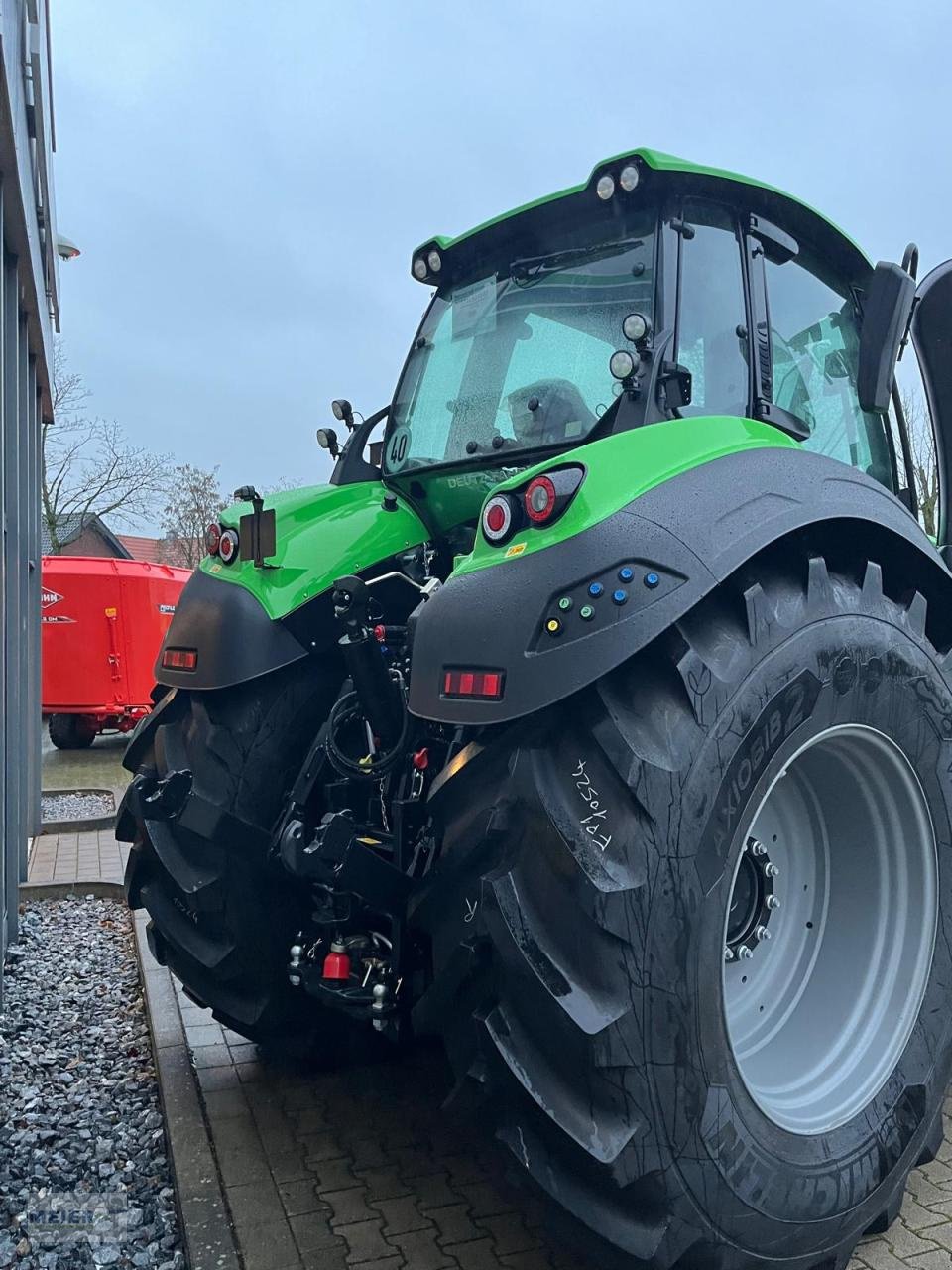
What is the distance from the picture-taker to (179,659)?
307cm

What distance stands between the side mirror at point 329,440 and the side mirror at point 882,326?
5.62 ft

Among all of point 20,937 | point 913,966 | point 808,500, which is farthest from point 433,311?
point 20,937

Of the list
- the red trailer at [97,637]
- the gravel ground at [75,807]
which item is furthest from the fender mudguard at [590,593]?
the red trailer at [97,637]

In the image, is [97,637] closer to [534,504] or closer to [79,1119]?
[79,1119]

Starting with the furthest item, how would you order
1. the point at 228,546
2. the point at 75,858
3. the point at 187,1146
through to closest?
the point at 75,858 → the point at 228,546 → the point at 187,1146

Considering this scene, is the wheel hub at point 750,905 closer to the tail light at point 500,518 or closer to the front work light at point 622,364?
the tail light at point 500,518

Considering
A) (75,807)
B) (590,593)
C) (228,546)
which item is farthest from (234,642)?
(75,807)

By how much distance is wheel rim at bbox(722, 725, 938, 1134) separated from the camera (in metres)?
2.45

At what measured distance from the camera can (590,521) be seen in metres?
2.04

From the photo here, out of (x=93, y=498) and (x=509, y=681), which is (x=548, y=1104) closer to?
(x=509, y=681)

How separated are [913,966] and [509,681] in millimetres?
1290

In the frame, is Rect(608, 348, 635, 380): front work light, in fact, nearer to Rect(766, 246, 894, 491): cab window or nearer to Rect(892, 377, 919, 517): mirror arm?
Rect(766, 246, 894, 491): cab window

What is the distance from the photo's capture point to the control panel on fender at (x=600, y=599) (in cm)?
196

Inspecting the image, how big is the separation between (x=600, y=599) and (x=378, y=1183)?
5.83ft
